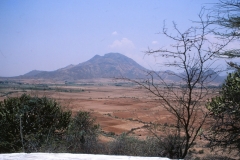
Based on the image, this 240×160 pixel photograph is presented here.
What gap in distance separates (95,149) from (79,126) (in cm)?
593

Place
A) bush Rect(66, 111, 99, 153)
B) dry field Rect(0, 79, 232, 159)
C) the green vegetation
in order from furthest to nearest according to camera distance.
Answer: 1. the green vegetation
2. bush Rect(66, 111, 99, 153)
3. dry field Rect(0, 79, 232, 159)

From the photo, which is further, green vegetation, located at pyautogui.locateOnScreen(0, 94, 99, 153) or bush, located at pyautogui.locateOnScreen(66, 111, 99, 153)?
green vegetation, located at pyautogui.locateOnScreen(0, 94, 99, 153)

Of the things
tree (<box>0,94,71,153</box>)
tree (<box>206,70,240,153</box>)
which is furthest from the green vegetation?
tree (<box>206,70,240,153</box>)

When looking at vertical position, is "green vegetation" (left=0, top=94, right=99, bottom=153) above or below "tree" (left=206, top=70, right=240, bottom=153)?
below

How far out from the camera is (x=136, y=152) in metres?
8.88

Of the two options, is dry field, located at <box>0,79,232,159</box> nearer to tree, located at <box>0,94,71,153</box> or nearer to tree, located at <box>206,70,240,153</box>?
tree, located at <box>206,70,240,153</box>

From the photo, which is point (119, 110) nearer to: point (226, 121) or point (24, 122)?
point (24, 122)

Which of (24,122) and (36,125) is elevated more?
(24,122)

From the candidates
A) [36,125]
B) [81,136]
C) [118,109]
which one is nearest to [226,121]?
[81,136]

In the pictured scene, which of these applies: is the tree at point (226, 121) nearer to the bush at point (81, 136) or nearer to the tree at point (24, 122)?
the bush at point (81, 136)

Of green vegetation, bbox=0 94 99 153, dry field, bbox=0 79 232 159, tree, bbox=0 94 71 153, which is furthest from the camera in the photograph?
tree, bbox=0 94 71 153

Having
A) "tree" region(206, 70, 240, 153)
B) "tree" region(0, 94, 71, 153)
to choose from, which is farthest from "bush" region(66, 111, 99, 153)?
"tree" region(206, 70, 240, 153)

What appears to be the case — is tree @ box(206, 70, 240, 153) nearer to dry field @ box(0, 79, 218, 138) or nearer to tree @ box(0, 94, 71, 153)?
dry field @ box(0, 79, 218, 138)

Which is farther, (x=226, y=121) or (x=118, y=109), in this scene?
(x=118, y=109)
